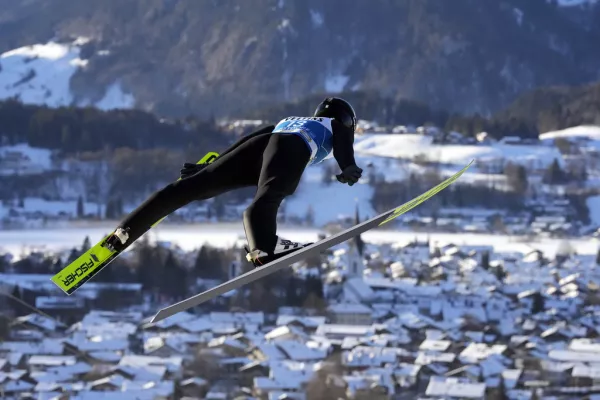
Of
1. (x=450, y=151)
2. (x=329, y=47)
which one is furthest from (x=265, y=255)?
(x=329, y=47)

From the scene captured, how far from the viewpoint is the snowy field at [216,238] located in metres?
A: 47.8

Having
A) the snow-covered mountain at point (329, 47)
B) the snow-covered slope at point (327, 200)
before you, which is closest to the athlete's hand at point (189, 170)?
the snow-covered slope at point (327, 200)

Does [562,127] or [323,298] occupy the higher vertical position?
[562,127]

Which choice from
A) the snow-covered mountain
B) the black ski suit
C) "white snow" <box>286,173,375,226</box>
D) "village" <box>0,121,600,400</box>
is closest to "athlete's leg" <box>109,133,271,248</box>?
the black ski suit

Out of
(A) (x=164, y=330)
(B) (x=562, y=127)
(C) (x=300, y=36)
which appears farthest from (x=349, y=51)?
(A) (x=164, y=330)

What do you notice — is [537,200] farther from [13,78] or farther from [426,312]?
[13,78]

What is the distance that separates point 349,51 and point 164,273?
5629 cm

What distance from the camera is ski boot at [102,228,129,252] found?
7.75m

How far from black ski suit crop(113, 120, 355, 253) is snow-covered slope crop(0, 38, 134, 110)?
7949cm

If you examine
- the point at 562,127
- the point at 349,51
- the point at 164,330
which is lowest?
the point at 164,330

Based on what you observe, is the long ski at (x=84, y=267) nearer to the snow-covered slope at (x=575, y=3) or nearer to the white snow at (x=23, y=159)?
the white snow at (x=23, y=159)

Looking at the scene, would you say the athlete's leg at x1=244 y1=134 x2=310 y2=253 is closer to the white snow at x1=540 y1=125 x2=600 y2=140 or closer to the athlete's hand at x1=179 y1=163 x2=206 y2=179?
the athlete's hand at x1=179 y1=163 x2=206 y2=179

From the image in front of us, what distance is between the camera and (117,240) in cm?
782

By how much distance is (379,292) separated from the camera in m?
44.5
